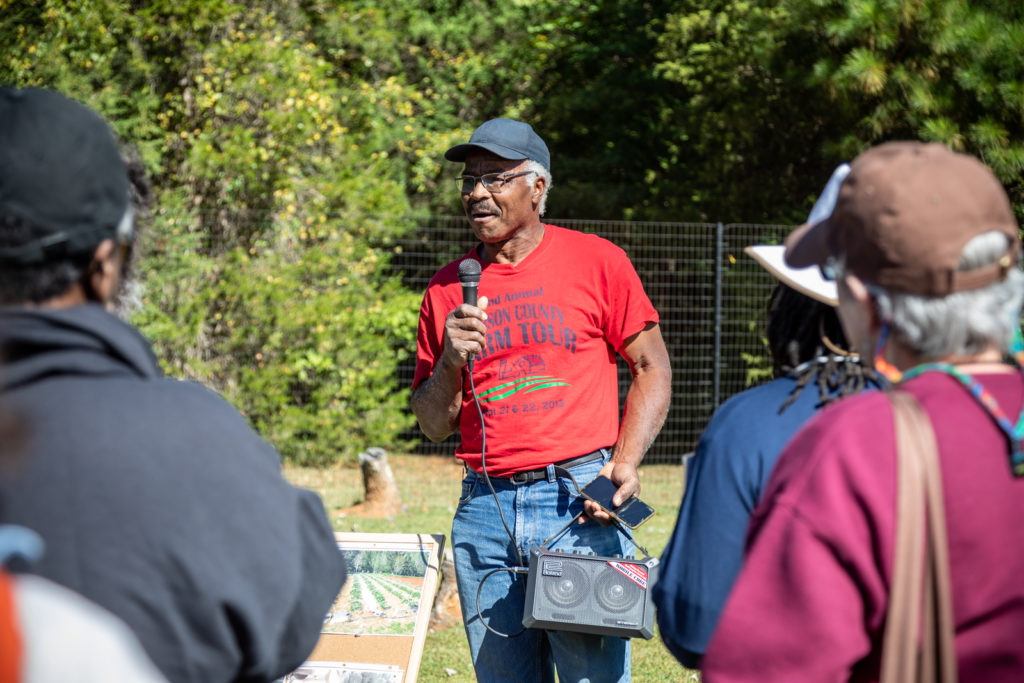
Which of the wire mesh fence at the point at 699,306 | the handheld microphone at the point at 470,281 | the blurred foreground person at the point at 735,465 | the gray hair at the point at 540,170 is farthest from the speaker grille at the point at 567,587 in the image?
the wire mesh fence at the point at 699,306

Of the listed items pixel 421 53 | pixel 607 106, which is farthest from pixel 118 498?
pixel 421 53

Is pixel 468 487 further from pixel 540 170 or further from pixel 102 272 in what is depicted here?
pixel 102 272

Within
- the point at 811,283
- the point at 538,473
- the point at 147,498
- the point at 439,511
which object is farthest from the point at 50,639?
the point at 439,511

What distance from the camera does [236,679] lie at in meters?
1.35

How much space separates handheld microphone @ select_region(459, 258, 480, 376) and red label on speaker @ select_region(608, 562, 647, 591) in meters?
0.74

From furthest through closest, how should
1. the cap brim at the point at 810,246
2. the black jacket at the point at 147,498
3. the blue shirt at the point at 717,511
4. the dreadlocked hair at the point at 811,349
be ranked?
the dreadlocked hair at the point at 811,349
the blue shirt at the point at 717,511
the cap brim at the point at 810,246
the black jacket at the point at 147,498

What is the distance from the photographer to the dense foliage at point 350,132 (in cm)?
812

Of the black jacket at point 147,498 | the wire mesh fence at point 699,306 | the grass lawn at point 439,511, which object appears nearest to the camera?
the black jacket at point 147,498

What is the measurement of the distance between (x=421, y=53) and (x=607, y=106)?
3050 mm

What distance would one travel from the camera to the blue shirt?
1.73 metres

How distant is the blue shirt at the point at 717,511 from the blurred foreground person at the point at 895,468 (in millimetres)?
313

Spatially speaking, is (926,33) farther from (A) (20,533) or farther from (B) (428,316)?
(A) (20,533)

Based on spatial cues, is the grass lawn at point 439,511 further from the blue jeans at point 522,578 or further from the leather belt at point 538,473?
the leather belt at point 538,473

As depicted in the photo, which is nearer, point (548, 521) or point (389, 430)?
point (548, 521)
